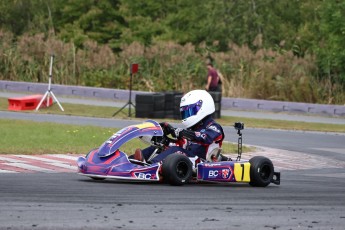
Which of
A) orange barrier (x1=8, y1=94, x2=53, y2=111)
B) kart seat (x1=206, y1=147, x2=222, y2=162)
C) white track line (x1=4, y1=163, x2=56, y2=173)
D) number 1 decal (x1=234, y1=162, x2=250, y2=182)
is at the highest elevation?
orange barrier (x1=8, y1=94, x2=53, y2=111)

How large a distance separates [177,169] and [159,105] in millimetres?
14825

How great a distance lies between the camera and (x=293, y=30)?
38.3 meters

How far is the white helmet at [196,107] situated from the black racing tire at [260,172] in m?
0.79

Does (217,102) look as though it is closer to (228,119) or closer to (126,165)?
(228,119)

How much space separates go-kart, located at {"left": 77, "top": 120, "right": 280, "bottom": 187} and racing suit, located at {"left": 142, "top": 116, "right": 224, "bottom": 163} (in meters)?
0.09

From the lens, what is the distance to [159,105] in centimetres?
2598

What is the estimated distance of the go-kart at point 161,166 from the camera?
36.3ft

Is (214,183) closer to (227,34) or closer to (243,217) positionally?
(243,217)

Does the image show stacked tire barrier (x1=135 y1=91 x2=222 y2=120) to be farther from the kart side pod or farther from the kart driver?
the kart side pod

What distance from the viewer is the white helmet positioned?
38.8ft

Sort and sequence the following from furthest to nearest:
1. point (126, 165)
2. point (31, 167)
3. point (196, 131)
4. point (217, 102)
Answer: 1. point (217, 102)
2. point (31, 167)
3. point (196, 131)
4. point (126, 165)

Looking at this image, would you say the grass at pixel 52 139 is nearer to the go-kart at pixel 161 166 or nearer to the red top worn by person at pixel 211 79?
the go-kart at pixel 161 166

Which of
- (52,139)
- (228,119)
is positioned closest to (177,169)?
(52,139)

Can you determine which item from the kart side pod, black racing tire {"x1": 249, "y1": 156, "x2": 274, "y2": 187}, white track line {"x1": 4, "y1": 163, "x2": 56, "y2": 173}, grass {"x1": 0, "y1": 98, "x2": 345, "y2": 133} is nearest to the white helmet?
the kart side pod
